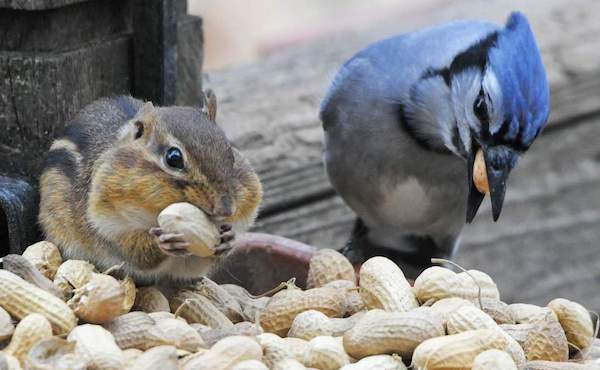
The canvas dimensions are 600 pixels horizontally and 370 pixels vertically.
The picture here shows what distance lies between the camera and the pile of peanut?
6.29ft

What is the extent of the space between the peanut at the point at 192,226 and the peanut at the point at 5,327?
29 cm

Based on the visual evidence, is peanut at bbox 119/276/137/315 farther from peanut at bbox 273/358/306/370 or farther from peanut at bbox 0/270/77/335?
peanut at bbox 273/358/306/370

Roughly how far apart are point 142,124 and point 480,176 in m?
0.84

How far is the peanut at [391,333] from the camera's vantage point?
2.02 metres

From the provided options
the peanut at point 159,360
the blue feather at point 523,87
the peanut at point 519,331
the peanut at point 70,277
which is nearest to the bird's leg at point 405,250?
the blue feather at point 523,87

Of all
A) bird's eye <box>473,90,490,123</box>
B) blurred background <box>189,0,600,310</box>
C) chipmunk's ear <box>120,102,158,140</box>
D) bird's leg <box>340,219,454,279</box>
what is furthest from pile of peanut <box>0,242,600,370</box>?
bird's leg <box>340,219,454,279</box>

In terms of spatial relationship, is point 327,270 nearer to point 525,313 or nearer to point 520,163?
point 525,313

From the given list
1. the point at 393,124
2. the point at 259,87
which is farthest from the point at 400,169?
the point at 259,87

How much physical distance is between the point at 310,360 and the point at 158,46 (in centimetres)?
84

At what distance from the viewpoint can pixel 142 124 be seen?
2.19 metres

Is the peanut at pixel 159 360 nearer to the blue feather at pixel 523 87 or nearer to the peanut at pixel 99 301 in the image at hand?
the peanut at pixel 99 301

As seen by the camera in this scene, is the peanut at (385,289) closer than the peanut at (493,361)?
No

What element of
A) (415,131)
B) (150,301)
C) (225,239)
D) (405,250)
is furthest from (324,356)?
(405,250)

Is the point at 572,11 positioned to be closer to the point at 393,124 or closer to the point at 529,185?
the point at 529,185
